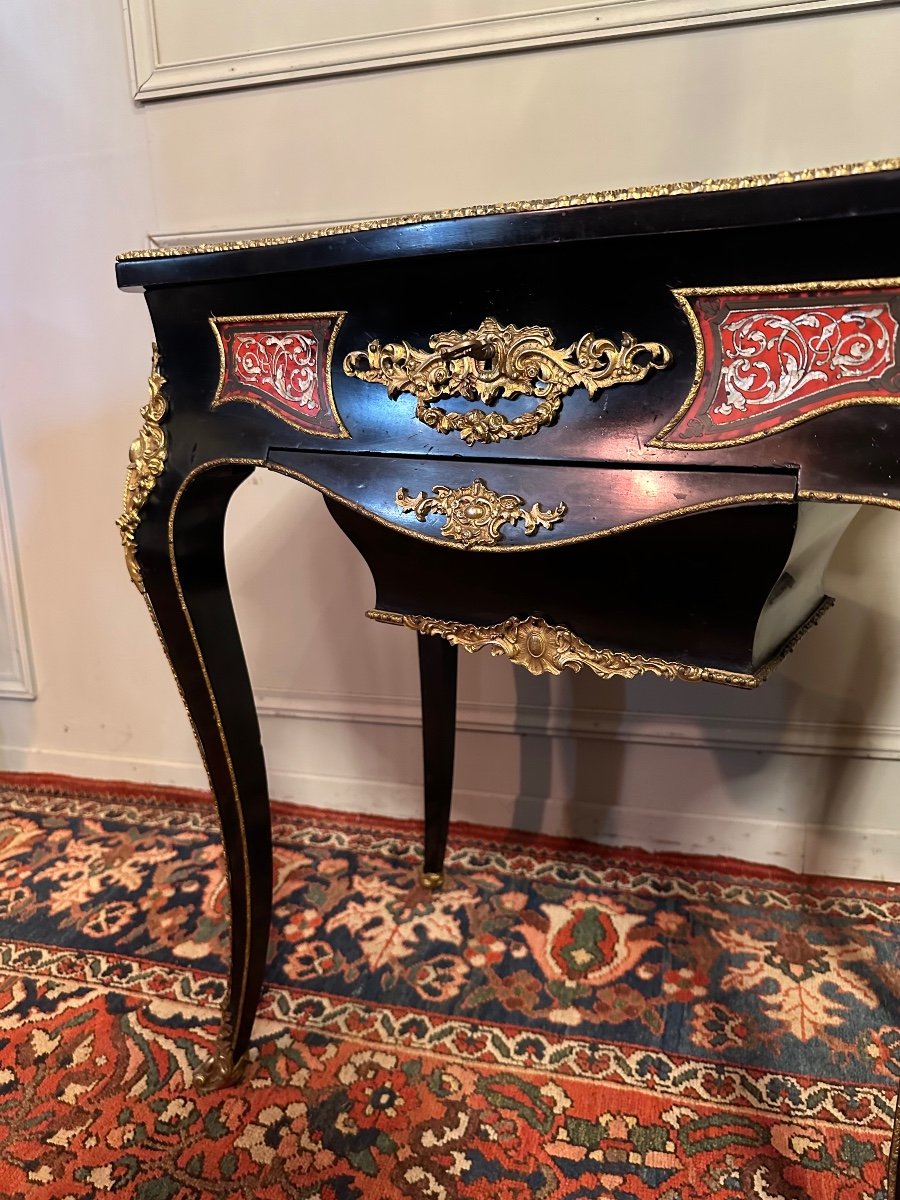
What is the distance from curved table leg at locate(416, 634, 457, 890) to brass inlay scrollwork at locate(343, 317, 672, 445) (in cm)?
45

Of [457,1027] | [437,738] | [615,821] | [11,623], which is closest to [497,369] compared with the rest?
[437,738]

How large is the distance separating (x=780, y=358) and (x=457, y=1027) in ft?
2.56

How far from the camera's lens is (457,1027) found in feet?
2.82

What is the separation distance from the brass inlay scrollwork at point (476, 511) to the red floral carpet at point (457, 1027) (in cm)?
60

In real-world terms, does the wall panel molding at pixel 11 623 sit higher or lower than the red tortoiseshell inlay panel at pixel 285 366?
lower

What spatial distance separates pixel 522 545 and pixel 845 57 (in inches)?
31.3

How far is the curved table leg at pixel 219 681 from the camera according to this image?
2.18ft

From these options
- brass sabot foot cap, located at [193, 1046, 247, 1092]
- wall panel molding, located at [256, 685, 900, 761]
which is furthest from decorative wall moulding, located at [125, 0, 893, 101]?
brass sabot foot cap, located at [193, 1046, 247, 1092]

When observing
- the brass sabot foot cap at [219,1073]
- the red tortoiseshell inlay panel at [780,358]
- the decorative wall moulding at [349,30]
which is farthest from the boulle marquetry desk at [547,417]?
the decorative wall moulding at [349,30]

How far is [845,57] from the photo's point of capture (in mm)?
872

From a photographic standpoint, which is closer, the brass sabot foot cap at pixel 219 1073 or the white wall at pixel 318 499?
the brass sabot foot cap at pixel 219 1073

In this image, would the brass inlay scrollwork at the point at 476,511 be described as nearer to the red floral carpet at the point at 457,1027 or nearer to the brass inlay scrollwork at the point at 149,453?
the brass inlay scrollwork at the point at 149,453

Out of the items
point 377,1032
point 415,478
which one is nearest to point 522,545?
point 415,478

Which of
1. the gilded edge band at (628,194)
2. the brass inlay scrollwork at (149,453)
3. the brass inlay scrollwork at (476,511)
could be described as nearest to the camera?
the gilded edge band at (628,194)
